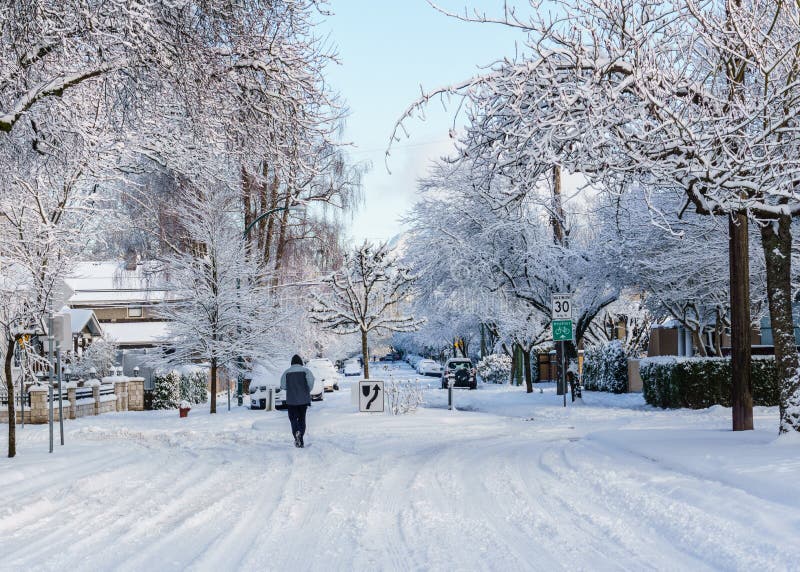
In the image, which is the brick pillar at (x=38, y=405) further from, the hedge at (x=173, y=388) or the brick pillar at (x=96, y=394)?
the hedge at (x=173, y=388)

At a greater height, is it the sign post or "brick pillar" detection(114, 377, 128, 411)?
the sign post

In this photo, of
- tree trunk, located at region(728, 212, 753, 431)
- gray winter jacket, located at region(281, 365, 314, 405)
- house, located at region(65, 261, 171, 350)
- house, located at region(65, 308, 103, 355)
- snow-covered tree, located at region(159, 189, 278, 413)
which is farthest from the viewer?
house, located at region(65, 261, 171, 350)

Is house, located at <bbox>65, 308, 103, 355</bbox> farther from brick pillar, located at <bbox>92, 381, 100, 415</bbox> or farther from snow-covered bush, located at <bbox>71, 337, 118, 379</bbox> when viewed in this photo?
brick pillar, located at <bbox>92, 381, 100, 415</bbox>

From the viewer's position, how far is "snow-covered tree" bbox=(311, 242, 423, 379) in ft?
88.3

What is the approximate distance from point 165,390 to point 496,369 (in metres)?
23.2

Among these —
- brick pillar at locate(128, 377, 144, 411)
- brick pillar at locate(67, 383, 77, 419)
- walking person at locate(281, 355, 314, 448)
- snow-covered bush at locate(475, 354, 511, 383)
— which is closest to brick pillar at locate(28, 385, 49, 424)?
brick pillar at locate(67, 383, 77, 419)

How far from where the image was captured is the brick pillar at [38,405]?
2531 centimetres

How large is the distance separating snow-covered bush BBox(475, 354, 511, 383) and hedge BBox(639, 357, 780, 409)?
28.0m

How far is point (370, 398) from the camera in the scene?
18.6 m

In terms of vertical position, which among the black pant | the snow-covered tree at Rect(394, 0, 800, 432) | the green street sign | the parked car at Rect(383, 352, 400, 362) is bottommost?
the parked car at Rect(383, 352, 400, 362)

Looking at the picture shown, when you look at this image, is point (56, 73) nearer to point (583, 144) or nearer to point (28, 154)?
point (28, 154)

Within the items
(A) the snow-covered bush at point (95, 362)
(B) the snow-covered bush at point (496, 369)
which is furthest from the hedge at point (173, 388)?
(B) the snow-covered bush at point (496, 369)

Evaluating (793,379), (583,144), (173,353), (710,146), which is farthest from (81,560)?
(173,353)

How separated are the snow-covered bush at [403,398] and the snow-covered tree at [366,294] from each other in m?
2.32
